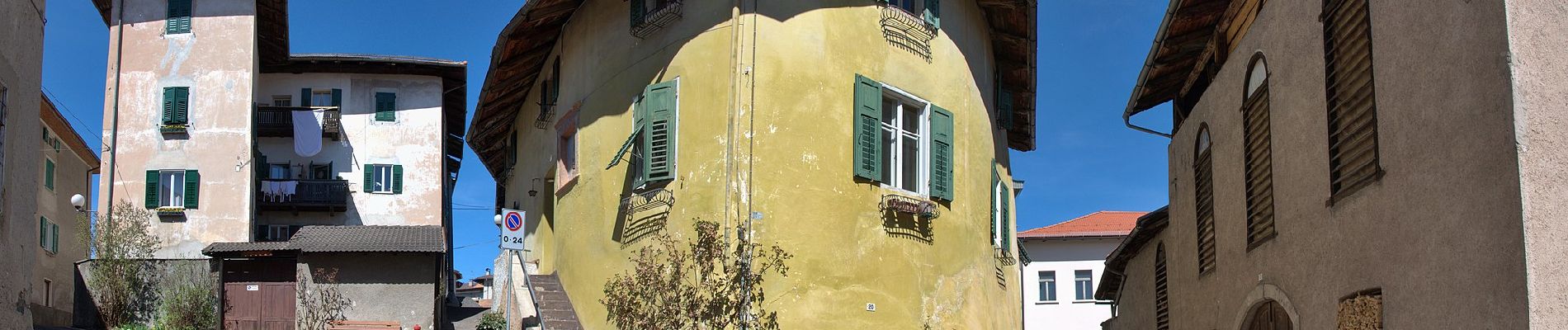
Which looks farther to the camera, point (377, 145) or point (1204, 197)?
point (377, 145)

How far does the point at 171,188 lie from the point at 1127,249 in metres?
25.3

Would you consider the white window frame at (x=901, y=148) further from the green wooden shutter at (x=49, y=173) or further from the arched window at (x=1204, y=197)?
the green wooden shutter at (x=49, y=173)

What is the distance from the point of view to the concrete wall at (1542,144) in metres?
7.38

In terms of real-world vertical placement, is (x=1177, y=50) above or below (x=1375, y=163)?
above

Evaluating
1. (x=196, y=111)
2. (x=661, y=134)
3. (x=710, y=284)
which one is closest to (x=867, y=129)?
(x=661, y=134)

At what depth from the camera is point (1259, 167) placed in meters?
14.0

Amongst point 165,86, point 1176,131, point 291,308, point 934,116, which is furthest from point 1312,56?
point 165,86

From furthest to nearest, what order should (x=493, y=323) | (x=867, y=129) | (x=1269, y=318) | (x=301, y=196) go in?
(x=301, y=196) → (x=493, y=323) → (x=867, y=129) → (x=1269, y=318)

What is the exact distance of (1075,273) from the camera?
49.9 metres

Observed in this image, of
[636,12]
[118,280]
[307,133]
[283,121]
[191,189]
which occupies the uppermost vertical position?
[283,121]

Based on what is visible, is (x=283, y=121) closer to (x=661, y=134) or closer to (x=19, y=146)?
(x=661, y=134)

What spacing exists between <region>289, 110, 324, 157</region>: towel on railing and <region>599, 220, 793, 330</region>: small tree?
25812 mm

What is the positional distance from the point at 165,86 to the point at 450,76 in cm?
833

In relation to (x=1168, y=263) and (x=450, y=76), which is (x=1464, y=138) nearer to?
(x=1168, y=263)
